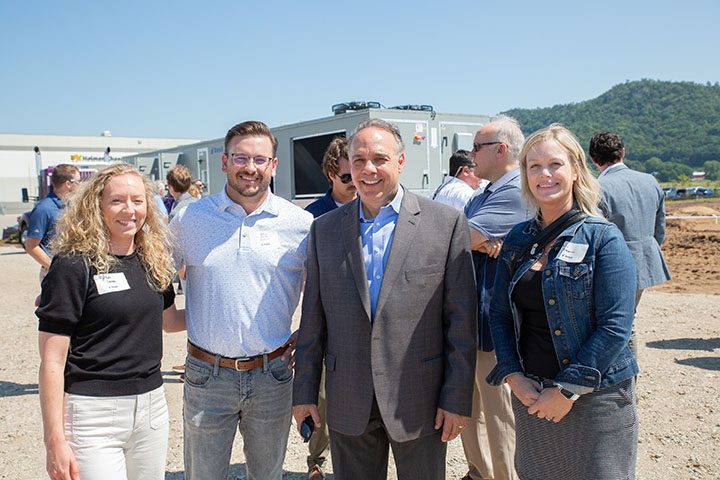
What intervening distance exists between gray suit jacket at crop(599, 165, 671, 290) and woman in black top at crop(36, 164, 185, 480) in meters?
3.79

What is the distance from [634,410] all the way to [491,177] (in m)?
1.60

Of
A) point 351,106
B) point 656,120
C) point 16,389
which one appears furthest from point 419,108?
point 656,120

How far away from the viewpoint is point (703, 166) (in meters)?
91.8

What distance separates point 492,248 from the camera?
3158mm

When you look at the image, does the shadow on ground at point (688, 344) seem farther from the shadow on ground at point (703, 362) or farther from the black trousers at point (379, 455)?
the black trousers at point (379, 455)

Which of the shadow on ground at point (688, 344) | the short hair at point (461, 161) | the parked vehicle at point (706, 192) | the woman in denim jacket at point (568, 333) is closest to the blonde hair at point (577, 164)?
the woman in denim jacket at point (568, 333)

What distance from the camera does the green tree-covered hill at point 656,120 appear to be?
3745 inches

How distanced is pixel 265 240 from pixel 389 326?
0.77 m

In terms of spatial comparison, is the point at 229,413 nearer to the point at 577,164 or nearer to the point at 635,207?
the point at 577,164

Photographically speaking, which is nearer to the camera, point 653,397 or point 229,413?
point 229,413

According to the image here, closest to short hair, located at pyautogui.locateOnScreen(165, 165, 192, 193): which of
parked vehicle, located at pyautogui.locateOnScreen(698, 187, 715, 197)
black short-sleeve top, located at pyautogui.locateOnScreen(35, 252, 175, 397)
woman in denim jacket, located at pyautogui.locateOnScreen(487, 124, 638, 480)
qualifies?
black short-sleeve top, located at pyautogui.locateOnScreen(35, 252, 175, 397)

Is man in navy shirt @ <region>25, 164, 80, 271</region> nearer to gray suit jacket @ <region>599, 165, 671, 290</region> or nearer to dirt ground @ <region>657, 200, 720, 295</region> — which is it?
gray suit jacket @ <region>599, 165, 671, 290</region>

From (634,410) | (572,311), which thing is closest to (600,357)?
(572,311)

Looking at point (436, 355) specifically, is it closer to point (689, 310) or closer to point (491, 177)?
point (491, 177)
